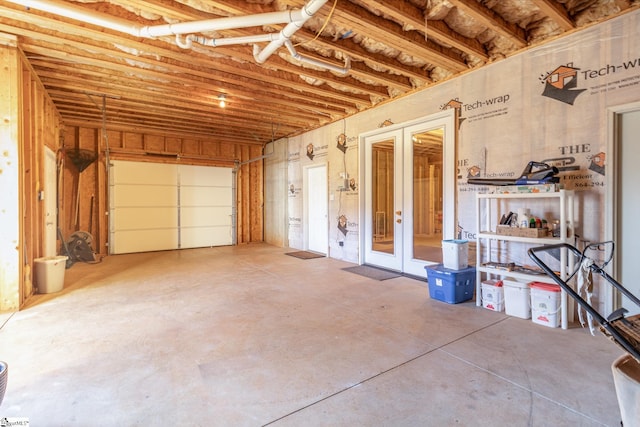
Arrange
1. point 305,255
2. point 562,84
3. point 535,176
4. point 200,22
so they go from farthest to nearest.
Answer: point 305,255 < point 562,84 < point 535,176 < point 200,22

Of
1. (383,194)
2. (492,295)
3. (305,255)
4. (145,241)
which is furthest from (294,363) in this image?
(145,241)

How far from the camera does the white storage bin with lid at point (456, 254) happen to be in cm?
388

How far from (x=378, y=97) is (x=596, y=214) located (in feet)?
12.0

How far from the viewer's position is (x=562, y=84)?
11.1 ft

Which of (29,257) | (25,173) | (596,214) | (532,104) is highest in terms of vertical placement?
(532,104)

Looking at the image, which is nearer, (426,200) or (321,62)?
(321,62)

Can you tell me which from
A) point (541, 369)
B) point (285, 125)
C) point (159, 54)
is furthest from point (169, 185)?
point (541, 369)

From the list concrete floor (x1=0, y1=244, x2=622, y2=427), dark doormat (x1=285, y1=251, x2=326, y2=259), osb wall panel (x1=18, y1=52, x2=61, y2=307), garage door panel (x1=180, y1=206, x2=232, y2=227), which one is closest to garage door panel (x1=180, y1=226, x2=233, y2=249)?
garage door panel (x1=180, y1=206, x2=232, y2=227)

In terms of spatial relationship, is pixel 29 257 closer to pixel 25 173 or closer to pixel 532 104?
pixel 25 173

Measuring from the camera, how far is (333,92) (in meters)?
5.31

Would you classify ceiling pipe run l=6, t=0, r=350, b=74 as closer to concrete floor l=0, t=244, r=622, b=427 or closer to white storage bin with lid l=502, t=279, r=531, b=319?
concrete floor l=0, t=244, r=622, b=427

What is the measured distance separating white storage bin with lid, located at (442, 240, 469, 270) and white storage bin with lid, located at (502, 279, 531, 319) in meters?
0.57

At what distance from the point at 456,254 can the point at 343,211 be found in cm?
307

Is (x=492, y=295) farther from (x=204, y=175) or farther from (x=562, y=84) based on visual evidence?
(x=204, y=175)
